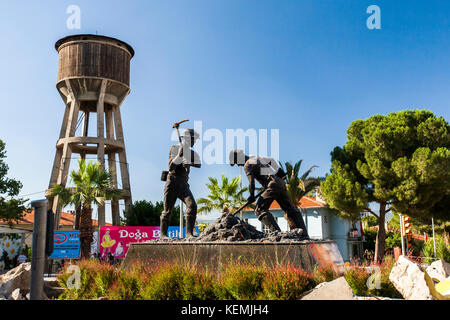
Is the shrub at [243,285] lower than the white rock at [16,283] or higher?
higher

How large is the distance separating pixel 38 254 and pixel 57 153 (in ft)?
95.8

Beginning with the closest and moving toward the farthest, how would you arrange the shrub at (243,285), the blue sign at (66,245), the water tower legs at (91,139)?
the shrub at (243,285), the blue sign at (66,245), the water tower legs at (91,139)

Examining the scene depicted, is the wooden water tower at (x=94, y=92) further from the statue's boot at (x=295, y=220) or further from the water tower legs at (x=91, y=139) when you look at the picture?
the statue's boot at (x=295, y=220)

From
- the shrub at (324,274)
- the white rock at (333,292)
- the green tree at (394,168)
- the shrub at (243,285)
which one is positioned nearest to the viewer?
the white rock at (333,292)

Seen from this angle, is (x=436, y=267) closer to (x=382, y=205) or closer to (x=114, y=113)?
(x=382, y=205)

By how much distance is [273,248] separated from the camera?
26.1 ft

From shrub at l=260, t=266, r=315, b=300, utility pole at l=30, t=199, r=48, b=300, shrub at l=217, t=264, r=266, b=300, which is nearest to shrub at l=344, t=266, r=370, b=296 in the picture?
shrub at l=260, t=266, r=315, b=300

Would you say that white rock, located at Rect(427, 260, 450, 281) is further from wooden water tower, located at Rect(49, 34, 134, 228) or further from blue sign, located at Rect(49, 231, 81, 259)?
wooden water tower, located at Rect(49, 34, 134, 228)

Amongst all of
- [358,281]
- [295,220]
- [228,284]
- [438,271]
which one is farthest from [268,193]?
[228,284]

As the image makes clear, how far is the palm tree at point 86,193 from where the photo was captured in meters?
22.4

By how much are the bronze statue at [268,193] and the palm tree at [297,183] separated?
20037 mm

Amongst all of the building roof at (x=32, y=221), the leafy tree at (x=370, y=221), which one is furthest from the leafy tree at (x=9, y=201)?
the leafy tree at (x=370, y=221)

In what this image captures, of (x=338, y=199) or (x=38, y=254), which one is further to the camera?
(x=338, y=199)
